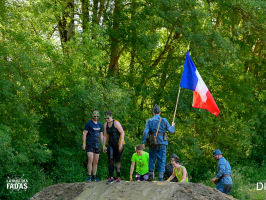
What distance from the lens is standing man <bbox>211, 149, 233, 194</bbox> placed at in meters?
11.1

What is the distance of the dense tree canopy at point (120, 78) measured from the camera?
15359mm

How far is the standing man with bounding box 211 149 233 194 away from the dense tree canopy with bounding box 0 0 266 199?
5.95 m

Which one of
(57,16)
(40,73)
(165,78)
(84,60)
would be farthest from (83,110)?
(165,78)

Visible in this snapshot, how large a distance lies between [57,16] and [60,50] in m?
2.72

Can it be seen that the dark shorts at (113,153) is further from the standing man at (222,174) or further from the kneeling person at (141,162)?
the standing man at (222,174)

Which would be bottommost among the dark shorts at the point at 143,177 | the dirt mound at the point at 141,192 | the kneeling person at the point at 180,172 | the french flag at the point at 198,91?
the dirt mound at the point at 141,192

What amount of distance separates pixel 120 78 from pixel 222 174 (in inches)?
489

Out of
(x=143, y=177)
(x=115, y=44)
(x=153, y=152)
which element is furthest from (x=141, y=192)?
(x=115, y=44)

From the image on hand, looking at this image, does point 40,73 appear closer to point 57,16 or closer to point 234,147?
point 57,16

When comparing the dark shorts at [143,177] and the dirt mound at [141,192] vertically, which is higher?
the dark shorts at [143,177]

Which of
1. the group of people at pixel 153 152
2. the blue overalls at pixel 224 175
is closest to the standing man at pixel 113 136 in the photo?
the group of people at pixel 153 152

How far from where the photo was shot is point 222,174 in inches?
438

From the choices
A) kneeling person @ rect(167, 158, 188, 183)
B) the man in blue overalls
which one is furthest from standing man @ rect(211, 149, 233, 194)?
the man in blue overalls

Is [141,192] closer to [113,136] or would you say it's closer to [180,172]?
[180,172]
